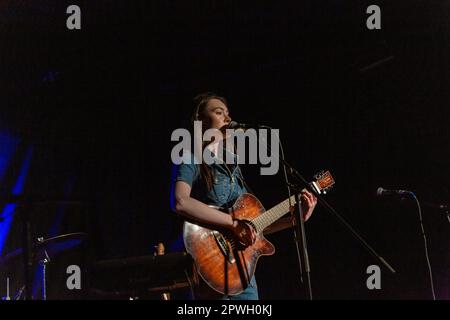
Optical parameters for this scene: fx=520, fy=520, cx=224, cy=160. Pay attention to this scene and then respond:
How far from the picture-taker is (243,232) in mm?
3047

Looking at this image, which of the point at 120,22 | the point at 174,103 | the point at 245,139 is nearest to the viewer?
the point at 245,139

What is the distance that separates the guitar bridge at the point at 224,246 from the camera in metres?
2.98

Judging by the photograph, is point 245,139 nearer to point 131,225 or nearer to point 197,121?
point 197,121

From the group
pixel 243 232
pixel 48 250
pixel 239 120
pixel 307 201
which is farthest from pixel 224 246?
pixel 48 250

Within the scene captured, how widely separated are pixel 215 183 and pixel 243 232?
1.09ft

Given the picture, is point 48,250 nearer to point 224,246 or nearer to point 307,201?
point 224,246

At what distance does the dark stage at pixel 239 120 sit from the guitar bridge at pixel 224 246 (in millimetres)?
1379

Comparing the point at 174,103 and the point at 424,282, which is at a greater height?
the point at 174,103

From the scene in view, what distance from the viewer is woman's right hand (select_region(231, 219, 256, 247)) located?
9.92 ft

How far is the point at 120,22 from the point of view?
4156mm

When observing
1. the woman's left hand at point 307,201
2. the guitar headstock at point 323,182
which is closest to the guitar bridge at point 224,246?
the woman's left hand at point 307,201
